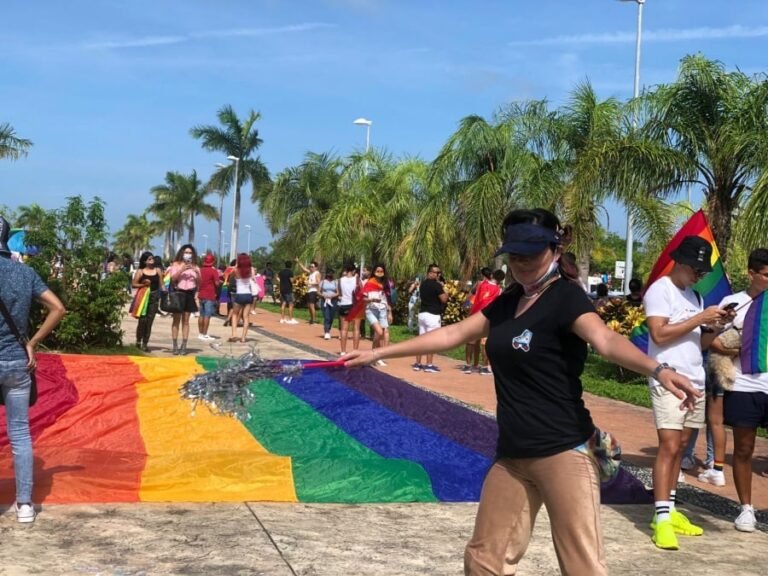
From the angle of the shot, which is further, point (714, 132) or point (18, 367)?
point (714, 132)

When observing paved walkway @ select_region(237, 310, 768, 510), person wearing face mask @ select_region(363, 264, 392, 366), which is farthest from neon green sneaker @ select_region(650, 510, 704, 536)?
person wearing face mask @ select_region(363, 264, 392, 366)

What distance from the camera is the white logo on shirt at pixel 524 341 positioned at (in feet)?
12.2

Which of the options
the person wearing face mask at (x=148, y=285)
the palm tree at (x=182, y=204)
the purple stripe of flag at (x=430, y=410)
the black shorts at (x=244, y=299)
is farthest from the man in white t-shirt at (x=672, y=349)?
the palm tree at (x=182, y=204)

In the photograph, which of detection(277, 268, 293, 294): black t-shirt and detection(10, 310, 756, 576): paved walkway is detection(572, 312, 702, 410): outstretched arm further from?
detection(277, 268, 293, 294): black t-shirt

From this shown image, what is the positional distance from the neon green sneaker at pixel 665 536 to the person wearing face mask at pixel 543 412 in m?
2.33

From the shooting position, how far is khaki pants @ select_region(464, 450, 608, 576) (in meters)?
3.57

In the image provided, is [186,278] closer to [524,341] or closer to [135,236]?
[524,341]

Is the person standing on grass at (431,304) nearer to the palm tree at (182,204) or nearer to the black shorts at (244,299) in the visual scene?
the black shorts at (244,299)

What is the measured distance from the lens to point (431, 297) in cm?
1450

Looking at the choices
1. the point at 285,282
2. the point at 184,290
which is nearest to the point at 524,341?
the point at 184,290

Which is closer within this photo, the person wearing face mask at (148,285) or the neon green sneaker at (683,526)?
the neon green sneaker at (683,526)

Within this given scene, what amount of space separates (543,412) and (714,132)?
512 inches

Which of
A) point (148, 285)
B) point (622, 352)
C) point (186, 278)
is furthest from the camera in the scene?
point (186, 278)

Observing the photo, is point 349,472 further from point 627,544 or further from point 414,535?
point 627,544
